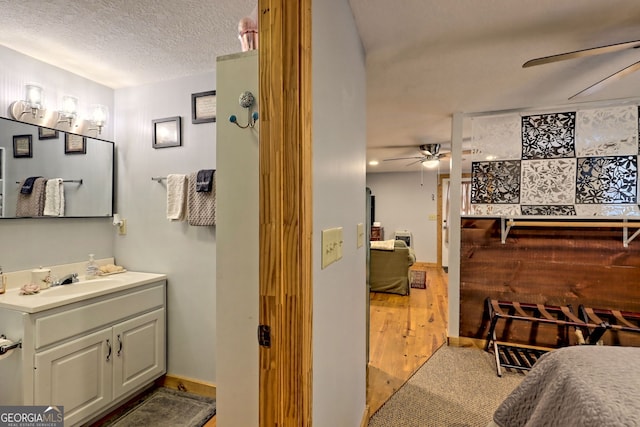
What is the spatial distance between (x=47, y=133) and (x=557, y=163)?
12.6 feet

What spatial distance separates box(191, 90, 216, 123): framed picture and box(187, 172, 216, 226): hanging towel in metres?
0.41

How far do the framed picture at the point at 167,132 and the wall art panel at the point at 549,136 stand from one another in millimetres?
2867

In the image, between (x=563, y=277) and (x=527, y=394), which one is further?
(x=563, y=277)

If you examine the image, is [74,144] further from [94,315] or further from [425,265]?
[425,265]

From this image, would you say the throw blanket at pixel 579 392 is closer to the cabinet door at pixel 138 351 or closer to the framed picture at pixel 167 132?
the cabinet door at pixel 138 351

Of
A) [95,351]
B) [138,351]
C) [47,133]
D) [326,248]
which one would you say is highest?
[47,133]

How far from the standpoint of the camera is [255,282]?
118 centimetres

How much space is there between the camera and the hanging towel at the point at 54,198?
1.96m

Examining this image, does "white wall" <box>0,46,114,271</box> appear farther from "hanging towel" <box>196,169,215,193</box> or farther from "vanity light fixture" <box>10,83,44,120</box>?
"hanging towel" <box>196,169,215,193</box>

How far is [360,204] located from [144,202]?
169cm

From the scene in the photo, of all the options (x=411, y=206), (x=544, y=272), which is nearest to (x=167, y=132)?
(x=544, y=272)

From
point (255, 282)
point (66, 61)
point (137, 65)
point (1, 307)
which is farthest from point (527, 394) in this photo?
point (66, 61)

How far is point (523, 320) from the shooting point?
8.23ft

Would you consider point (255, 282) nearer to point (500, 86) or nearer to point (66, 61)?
point (66, 61)
